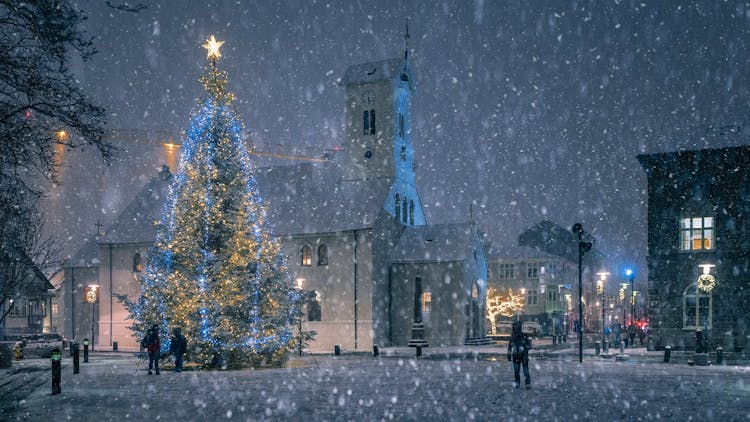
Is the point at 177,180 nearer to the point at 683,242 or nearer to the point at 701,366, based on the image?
the point at 701,366

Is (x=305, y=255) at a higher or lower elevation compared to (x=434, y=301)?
higher

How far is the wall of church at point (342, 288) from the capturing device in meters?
48.8

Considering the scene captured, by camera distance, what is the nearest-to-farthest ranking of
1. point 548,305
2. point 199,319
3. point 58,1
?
point 58,1 → point 199,319 → point 548,305

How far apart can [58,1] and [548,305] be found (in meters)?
80.5

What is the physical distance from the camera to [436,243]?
173ft

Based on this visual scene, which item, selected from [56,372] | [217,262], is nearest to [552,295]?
[217,262]

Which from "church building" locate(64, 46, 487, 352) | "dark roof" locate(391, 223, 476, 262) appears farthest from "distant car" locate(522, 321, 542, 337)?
"dark roof" locate(391, 223, 476, 262)

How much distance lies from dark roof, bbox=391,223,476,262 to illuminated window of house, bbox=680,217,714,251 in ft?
54.3

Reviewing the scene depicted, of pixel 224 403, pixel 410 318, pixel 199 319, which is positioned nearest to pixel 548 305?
pixel 410 318

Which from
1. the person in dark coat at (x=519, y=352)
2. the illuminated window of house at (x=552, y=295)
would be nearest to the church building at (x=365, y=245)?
the person in dark coat at (x=519, y=352)

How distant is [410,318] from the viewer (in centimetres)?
5112

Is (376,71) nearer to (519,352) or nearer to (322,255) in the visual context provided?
(322,255)

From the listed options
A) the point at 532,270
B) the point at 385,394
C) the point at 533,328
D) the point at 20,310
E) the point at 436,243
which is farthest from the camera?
the point at 532,270

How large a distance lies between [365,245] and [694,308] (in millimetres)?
20816
